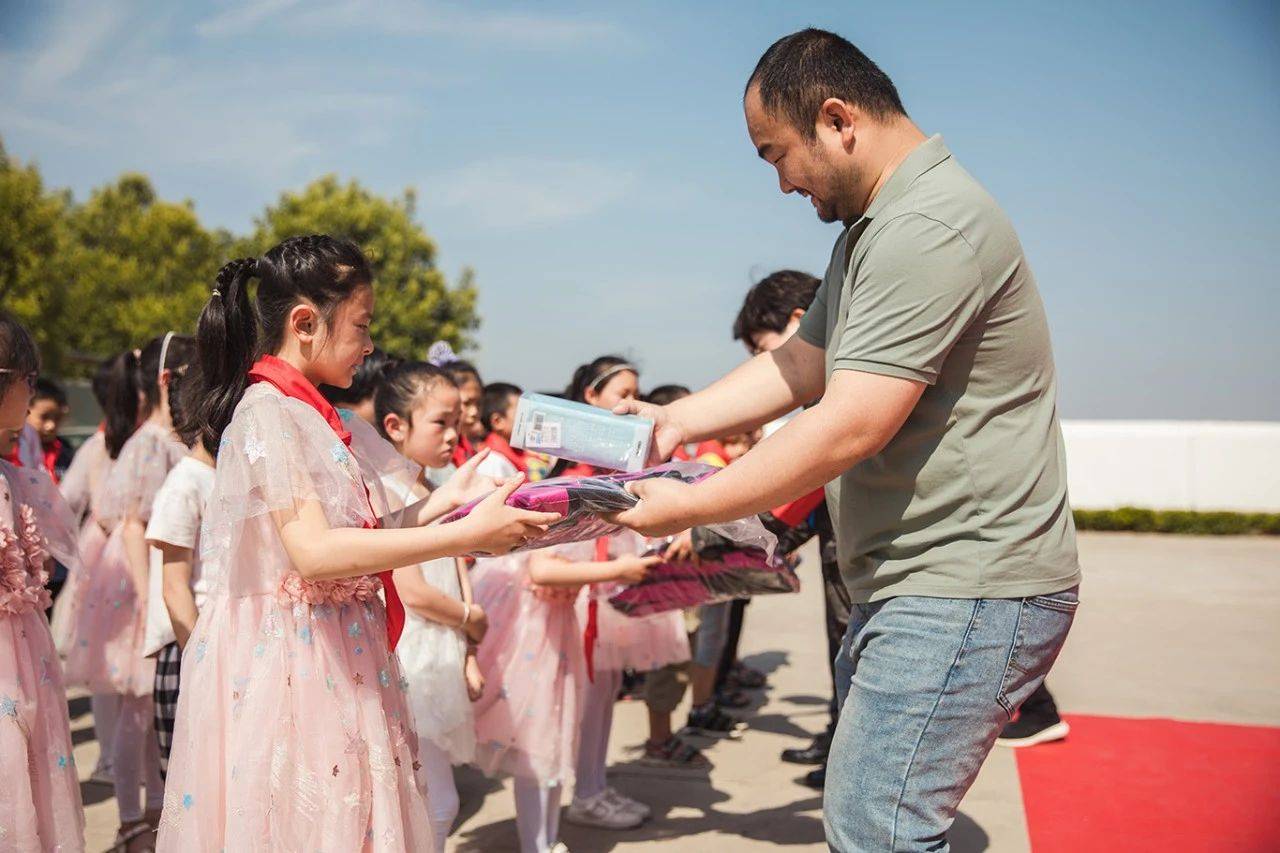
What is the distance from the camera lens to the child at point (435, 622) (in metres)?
3.62

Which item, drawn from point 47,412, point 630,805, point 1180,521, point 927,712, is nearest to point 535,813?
point 630,805

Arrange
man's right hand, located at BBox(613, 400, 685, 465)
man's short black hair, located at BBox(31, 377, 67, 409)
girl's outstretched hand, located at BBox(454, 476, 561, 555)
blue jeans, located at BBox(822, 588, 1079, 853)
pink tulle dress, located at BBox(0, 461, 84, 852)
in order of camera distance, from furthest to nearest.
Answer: man's short black hair, located at BBox(31, 377, 67, 409)
man's right hand, located at BBox(613, 400, 685, 465)
pink tulle dress, located at BBox(0, 461, 84, 852)
girl's outstretched hand, located at BBox(454, 476, 561, 555)
blue jeans, located at BBox(822, 588, 1079, 853)

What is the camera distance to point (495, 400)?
22.8ft

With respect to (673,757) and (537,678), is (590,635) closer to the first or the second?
(537,678)

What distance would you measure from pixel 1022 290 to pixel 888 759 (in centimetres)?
96

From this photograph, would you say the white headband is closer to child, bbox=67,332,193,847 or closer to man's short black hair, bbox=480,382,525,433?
child, bbox=67,332,193,847

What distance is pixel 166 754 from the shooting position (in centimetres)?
363

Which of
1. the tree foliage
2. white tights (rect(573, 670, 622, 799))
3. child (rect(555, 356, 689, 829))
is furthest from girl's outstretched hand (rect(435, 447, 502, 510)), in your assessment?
the tree foliage

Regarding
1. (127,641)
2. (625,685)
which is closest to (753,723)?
(625,685)

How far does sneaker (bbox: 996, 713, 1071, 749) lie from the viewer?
17.6 feet

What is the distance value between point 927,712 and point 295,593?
1.35 meters

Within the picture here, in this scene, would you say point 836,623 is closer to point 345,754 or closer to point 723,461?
point 723,461

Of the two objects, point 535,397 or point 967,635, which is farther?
point 535,397

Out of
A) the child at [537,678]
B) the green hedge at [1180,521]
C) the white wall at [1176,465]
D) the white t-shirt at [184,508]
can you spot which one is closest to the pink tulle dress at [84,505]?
the white t-shirt at [184,508]
